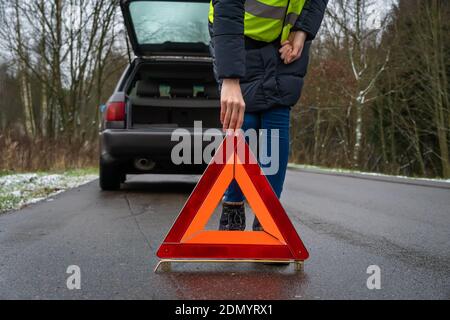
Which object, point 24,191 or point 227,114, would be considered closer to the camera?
point 227,114

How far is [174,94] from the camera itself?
25.6 ft

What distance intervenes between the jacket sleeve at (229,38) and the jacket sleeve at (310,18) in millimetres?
374

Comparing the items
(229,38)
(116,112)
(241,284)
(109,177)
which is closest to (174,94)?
(116,112)

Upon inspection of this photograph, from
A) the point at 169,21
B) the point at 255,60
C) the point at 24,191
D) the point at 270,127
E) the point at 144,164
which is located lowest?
the point at 24,191

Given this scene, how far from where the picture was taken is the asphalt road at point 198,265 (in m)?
2.31

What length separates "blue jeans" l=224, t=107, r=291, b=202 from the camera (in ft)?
9.61

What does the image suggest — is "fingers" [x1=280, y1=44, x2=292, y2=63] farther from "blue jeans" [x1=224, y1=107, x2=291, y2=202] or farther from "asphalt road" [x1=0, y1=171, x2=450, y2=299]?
"asphalt road" [x1=0, y1=171, x2=450, y2=299]

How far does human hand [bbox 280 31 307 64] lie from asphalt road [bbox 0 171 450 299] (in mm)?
1080

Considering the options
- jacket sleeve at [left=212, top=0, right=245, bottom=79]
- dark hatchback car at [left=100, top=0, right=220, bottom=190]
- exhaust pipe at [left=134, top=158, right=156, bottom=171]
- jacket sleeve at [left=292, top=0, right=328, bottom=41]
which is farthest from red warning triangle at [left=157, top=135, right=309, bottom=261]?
exhaust pipe at [left=134, top=158, right=156, bottom=171]

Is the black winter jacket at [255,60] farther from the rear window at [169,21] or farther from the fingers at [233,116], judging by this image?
the rear window at [169,21]

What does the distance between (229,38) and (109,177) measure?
467 cm

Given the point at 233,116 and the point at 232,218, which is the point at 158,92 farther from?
the point at 233,116

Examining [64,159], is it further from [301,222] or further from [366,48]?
[366,48]

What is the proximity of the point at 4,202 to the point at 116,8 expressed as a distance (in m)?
15.2
